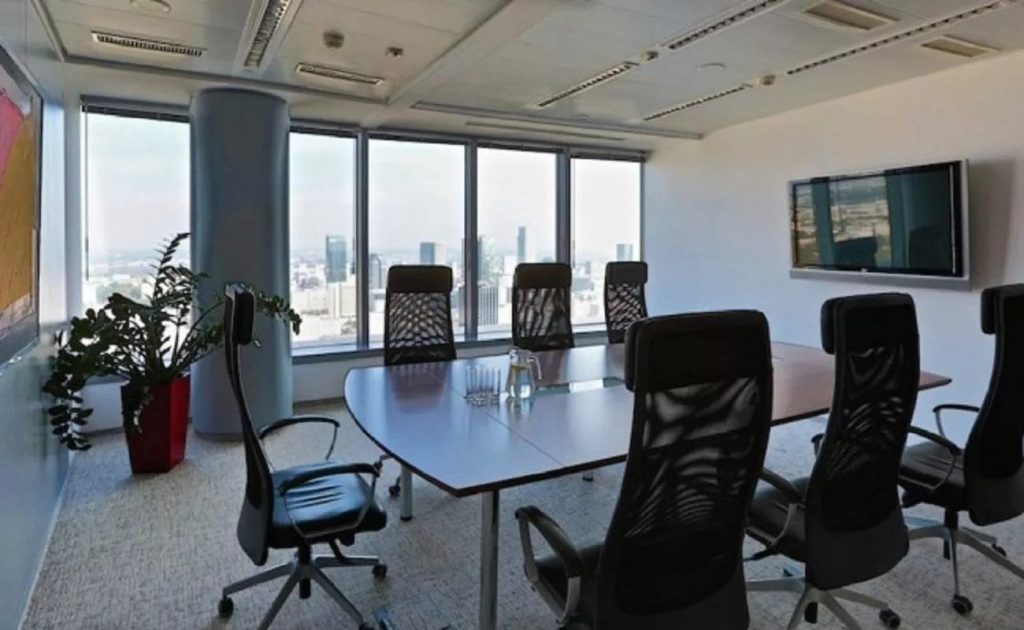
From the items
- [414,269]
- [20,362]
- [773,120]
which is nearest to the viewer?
[20,362]

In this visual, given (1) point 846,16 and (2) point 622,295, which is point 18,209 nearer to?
(2) point 622,295

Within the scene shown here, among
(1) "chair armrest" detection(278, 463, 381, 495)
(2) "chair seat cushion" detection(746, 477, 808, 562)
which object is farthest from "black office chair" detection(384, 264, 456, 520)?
(2) "chair seat cushion" detection(746, 477, 808, 562)

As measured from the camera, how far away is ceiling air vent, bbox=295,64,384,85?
153 inches

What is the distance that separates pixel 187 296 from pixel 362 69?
1823mm

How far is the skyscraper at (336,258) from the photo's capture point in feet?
18.3

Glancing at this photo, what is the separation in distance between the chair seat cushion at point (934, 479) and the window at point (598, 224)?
432 cm

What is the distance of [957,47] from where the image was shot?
A: 11.9 feet

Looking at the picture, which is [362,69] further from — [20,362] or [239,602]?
[239,602]

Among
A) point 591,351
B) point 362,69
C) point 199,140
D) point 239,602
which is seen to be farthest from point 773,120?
point 239,602

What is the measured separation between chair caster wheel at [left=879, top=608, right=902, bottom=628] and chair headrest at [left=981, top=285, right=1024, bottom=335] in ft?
3.55

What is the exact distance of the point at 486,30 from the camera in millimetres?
3166

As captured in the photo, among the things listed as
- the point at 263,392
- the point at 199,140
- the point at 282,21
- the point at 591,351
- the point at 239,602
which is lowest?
the point at 239,602

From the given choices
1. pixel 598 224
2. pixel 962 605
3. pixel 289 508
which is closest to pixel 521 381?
pixel 289 508

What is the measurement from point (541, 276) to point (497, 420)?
1.98 m
